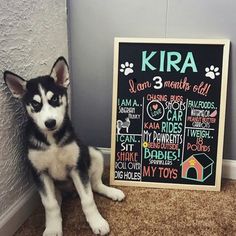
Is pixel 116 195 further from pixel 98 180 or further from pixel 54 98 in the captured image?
pixel 54 98

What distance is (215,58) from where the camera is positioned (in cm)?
156

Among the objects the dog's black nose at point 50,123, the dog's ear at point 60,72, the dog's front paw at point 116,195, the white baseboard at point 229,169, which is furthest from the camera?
the white baseboard at point 229,169

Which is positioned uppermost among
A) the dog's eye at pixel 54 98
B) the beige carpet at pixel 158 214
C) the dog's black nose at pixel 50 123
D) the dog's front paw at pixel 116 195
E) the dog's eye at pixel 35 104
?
the dog's eye at pixel 54 98

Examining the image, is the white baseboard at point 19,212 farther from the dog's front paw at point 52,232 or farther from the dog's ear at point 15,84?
the dog's ear at point 15,84

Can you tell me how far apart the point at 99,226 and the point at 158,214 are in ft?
0.93

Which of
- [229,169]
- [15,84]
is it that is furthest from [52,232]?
[229,169]

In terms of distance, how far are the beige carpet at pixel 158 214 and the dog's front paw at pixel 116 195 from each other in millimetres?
21

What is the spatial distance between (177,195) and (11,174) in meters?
0.78

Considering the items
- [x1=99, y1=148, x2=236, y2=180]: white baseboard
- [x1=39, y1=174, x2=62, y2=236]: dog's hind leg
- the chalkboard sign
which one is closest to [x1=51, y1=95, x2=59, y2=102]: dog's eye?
[x1=39, y1=174, x2=62, y2=236]: dog's hind leg

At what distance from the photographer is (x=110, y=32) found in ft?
5.46

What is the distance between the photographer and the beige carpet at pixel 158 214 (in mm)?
1322

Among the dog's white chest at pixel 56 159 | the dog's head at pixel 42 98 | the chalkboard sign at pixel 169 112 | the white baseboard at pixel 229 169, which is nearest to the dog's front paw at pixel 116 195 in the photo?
the chalkboard sign at pixel 169 112

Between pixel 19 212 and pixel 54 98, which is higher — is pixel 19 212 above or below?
below

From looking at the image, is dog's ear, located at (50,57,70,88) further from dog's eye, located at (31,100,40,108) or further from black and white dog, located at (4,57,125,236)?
dog's eye, located at (31,100,40,108)
